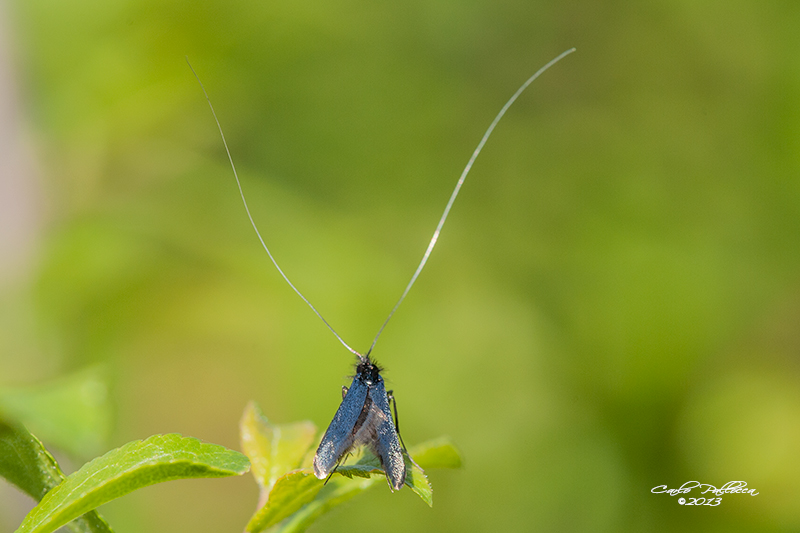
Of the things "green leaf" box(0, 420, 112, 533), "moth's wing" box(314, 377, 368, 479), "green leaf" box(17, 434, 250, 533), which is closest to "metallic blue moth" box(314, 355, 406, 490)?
"moth's wing" box(314, 377, 368, 479)

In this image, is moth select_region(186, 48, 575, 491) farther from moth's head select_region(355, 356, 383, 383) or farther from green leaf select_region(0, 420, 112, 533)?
green leaf select_region(0, 420, 112, 533)

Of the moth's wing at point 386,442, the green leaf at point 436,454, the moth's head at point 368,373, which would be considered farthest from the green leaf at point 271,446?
the moth's head at point 368,373

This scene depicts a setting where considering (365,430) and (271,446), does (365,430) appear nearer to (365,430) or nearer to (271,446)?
(365,430)

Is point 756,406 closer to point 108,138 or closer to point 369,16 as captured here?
point 369,16

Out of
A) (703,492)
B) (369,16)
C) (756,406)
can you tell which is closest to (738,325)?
(756,406)

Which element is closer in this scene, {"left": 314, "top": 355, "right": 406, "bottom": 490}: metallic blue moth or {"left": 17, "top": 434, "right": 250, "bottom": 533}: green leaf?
{"left": 17, "top": 434, "right": 250, "bottom": 533}: green leaf

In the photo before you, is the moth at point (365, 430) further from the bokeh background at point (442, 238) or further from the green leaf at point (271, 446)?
the bokeh background at point (442, 238)
